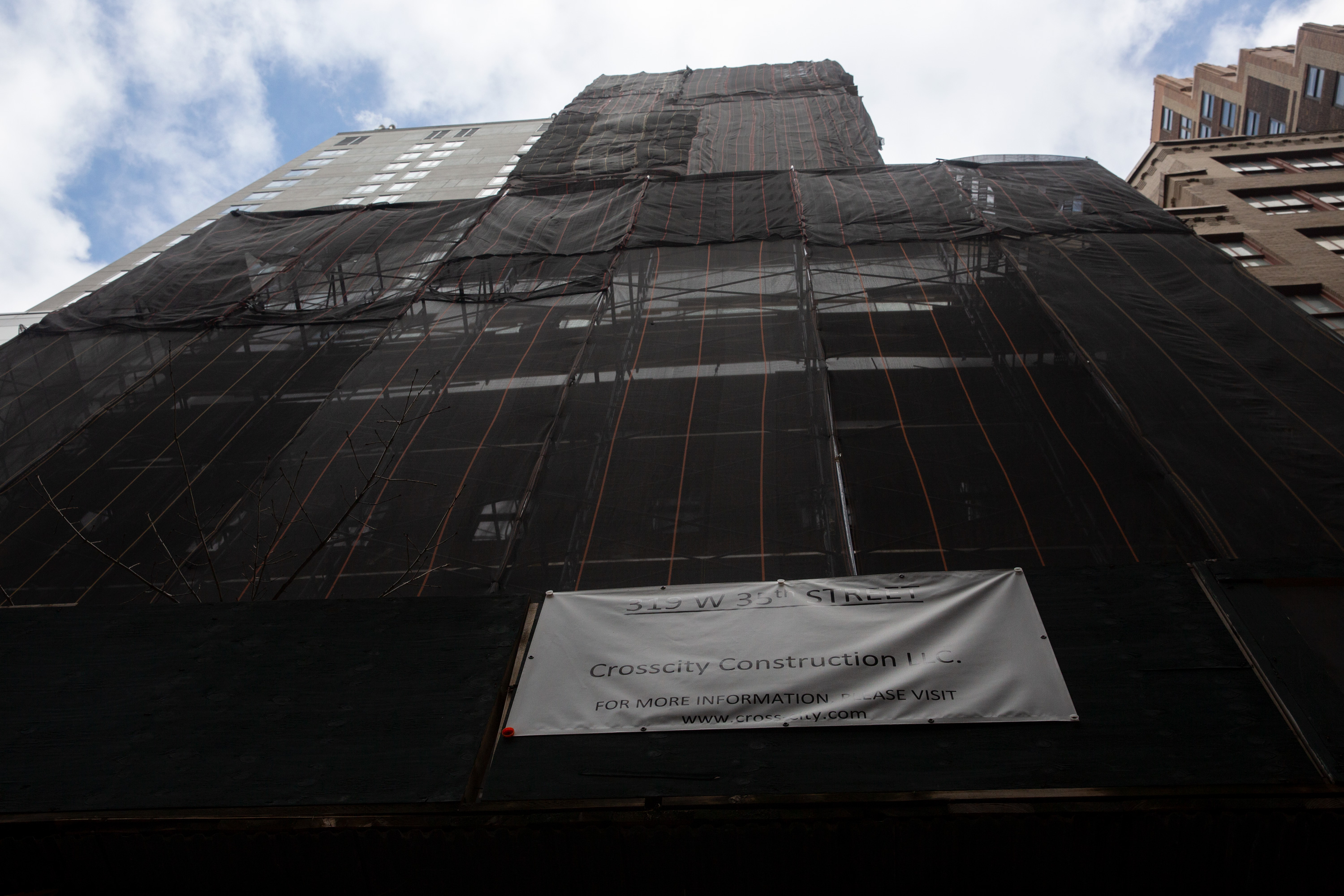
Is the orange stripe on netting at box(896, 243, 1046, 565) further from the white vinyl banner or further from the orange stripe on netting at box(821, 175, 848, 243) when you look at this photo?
the orange stripe on netting at box(821, 175, 848, 243)

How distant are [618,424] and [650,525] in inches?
81.5

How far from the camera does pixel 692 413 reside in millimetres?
9414

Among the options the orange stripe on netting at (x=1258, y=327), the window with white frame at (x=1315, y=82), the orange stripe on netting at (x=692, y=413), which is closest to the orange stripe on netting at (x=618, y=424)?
the orange stripe on netting at (x=692, y=413)

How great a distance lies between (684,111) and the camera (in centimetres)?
2716

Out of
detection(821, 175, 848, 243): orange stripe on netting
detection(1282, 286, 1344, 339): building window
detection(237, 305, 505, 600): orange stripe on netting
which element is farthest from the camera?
detection(1282, 286, 1344, 339): building window

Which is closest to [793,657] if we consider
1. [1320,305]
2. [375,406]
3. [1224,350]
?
[375,406]

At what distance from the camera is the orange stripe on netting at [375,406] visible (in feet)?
25.0

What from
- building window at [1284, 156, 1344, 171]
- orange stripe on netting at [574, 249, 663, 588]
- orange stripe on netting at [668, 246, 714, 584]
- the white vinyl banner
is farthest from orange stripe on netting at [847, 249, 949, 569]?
building window at [1284, 156, 1344, 171]

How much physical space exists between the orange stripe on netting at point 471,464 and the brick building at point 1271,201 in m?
15.4

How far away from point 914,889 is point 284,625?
497cm

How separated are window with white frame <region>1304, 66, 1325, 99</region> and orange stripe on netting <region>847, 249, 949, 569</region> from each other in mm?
43582

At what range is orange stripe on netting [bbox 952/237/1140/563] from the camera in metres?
7.07

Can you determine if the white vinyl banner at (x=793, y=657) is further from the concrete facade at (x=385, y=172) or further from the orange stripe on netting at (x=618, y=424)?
the concrete facade at (x=385, y=172)

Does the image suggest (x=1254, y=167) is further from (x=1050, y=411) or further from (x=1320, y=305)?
(x=1050, y=411)
